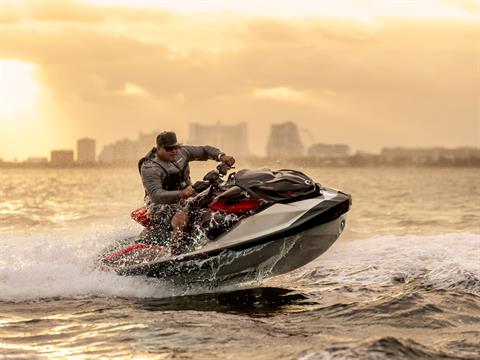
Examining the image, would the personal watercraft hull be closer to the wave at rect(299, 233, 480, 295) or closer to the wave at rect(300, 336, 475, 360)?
the wave at rect(299, 233, 480, 295)

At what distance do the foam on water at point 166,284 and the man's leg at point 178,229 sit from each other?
571mm

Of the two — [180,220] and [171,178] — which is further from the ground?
[171,178]

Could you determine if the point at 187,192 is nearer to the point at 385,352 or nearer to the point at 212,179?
the point at 212,179

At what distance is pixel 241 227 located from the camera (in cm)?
854

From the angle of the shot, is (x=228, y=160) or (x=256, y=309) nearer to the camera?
(x=256, y=309)

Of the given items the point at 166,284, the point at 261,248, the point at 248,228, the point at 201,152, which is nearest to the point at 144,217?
the point at 166,284

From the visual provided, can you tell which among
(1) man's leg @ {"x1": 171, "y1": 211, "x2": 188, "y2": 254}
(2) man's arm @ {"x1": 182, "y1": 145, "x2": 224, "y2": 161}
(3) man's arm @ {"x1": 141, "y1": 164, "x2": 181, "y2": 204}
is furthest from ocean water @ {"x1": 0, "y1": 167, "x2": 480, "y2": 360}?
(2) man's arm @ {"x1": 182, "y1": 145, "x2": 224, "y2": 161}

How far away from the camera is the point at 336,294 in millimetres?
9367

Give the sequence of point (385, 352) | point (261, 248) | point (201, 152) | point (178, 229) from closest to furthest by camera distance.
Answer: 1. point (385, 352)
2. point (261, 248)
3. point (178, 229)
4. point (201, 152)

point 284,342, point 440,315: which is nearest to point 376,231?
point 440,315

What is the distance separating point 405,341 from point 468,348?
0.54 metres

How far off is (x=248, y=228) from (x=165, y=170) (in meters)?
1.21

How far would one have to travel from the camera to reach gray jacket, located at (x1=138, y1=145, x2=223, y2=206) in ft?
28.3

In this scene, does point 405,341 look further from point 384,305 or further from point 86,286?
point 86,286
